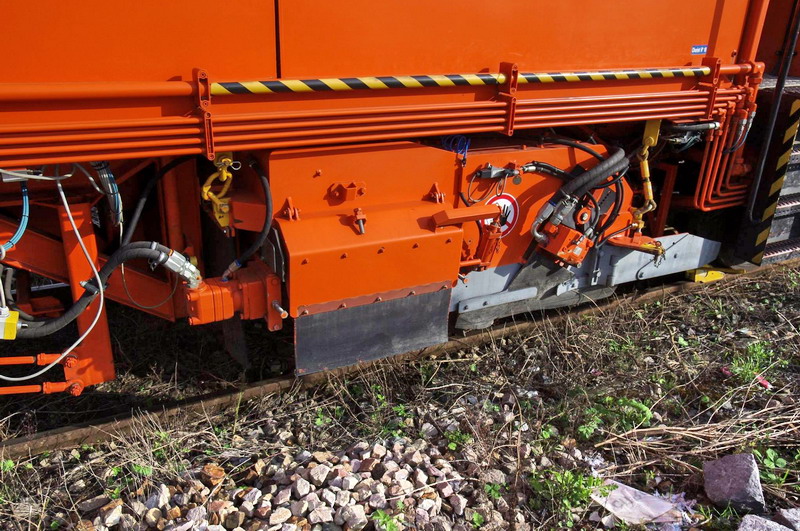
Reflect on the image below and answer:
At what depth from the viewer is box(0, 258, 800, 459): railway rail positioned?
3.28 meters

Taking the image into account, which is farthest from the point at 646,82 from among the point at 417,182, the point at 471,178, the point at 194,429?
the point at 194,429

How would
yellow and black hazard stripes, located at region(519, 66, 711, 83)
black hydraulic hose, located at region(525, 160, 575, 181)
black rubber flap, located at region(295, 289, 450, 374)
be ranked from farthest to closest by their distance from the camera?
black hydraulic hose, located at region(525, 160, 575, 181) → yellow and black hazard stripes, located at region(519, 66, 711, 83) → black rubber flap, located at region(295, 289, 450, 374)

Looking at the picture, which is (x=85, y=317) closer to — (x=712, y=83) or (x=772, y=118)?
(x=712, y=83)

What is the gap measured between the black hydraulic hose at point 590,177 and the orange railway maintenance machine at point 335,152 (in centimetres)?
1

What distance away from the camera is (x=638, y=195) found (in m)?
4.70

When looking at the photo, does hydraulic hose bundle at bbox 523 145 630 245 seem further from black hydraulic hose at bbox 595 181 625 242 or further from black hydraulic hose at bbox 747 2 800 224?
black hydraulic hose at bbox 747 2 800 224

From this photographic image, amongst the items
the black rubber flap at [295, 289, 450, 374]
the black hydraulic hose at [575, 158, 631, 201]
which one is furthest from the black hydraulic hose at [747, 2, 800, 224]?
the black rubber flap at [295, 289, 450, 374]

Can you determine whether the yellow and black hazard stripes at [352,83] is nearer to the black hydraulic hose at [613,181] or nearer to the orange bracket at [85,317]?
the orange bracket at [85,317]

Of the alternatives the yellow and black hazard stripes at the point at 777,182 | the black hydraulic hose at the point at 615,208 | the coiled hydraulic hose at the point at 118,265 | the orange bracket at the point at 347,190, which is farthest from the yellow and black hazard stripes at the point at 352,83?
the yellow and black hazard stripes at the point at 777,182

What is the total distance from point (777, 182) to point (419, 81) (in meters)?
3.16

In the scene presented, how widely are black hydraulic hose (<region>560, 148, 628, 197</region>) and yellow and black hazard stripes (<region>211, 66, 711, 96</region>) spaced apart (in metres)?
0.48

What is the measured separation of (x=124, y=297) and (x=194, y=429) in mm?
794

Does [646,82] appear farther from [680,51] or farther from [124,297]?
[124,297]

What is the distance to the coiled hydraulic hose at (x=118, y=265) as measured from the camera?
3.00m
